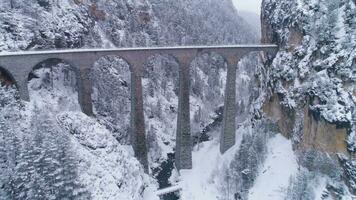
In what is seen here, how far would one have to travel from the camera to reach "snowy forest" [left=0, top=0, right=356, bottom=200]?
26.3 m

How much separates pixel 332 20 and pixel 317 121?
1264cm

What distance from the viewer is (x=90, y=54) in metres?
38.1

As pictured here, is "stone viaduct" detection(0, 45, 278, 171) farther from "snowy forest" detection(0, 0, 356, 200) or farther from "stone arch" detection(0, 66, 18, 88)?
"snowy forest" detection(0, 0, 356, 200)

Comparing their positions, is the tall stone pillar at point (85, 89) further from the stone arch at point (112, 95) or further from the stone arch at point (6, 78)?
the stone arch at point (112, 95)

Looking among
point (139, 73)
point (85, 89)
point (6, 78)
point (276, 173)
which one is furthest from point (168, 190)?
point (6, 78)

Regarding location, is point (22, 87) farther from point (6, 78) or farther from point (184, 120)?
point (184, 120)

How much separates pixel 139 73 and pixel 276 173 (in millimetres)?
21017

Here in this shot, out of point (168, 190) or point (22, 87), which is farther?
point (168, 190)

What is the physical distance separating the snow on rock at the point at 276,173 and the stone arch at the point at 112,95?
2171 centimetres

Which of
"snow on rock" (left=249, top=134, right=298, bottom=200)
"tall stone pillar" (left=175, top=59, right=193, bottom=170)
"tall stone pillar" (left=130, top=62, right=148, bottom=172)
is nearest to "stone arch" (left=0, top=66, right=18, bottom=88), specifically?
"tall stone pillar" (left=130, top=62, right=148, bottom=172)

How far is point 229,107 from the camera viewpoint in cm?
4656

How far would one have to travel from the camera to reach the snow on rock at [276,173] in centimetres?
3688

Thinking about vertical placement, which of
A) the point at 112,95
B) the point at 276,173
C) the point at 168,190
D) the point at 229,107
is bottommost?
the point at 168,190

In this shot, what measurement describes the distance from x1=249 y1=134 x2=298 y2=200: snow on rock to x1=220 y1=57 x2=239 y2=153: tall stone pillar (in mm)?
6291
